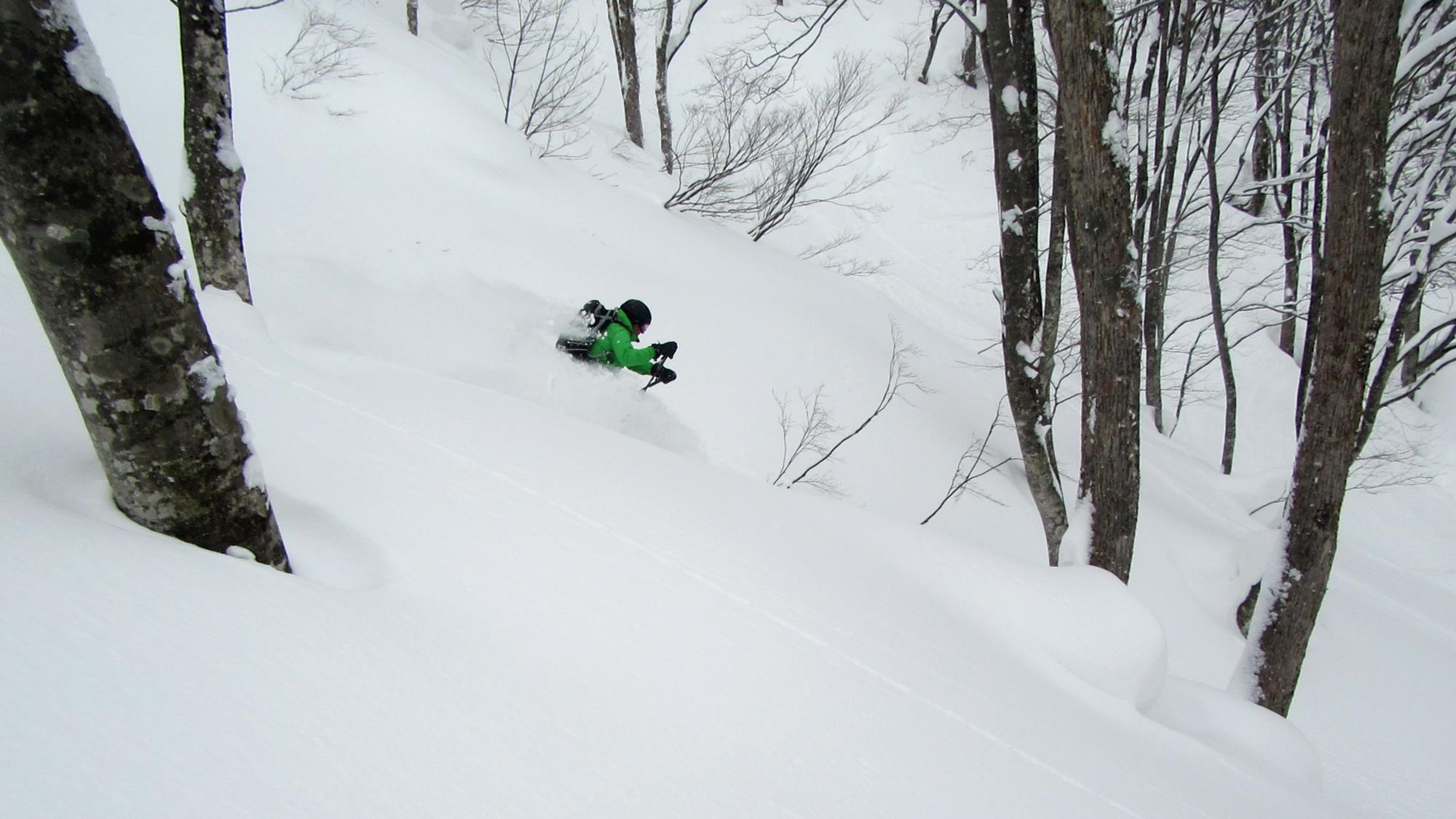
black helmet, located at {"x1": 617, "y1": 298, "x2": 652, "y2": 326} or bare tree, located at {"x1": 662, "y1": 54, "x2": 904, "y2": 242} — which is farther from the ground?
bare tree, located at {"x1": 662, "y1": 54, "x2": 904, "y2": 242}

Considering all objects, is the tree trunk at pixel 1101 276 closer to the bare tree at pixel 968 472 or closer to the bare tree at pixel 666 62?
the bare tree at pixel 968 472

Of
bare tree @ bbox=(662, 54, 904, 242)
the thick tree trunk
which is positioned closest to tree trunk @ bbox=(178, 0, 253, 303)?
the thick tree trunk

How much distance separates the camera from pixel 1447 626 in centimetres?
837

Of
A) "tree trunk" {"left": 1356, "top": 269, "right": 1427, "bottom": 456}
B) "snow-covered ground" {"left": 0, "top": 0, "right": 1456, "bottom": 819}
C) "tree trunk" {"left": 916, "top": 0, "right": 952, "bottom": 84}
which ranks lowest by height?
"snow-covered ground" {"left": 0, "top": 0, "right": 1456, "bottom": 819}

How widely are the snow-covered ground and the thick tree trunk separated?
0.53 feet

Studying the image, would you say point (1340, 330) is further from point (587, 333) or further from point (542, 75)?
point (542, 75)

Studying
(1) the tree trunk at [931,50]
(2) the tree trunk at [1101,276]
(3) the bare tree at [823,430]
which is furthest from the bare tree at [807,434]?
(1) the tree trunk at [931,50]

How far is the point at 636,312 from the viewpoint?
18.7 feet

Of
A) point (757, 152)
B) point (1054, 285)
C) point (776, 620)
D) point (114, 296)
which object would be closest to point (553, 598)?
point (776, 620)

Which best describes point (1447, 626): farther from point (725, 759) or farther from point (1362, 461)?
point (725, 759)

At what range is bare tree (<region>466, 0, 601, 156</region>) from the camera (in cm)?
1022

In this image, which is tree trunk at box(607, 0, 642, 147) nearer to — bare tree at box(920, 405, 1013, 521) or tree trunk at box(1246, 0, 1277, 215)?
bare tree at box(920, 405, 1013, 521)

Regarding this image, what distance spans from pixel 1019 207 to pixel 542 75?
8.35 m

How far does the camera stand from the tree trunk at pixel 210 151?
161 inches
